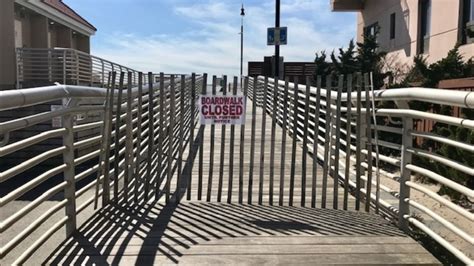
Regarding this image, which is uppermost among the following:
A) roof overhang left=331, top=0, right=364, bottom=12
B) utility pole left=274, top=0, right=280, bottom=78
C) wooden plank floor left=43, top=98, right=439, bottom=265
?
roof overhang left=331, top=0, right=364, bottom=12

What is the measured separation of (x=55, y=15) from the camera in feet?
79.2

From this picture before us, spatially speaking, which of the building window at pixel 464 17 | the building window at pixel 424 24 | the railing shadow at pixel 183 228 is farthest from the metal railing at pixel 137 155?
the building window at pixel 424 24

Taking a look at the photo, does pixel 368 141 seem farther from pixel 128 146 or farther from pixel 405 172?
pixel 128 146

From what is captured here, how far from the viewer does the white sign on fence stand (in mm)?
5895

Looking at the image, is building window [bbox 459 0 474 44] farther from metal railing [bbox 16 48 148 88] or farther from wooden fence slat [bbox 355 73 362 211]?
wooden fence slat [bbox 355 73 362 211]

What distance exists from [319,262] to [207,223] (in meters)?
1.28

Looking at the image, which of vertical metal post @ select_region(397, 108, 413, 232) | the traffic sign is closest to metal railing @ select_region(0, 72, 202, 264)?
vertical metal post @ select_region(397, 108, 413, 232)

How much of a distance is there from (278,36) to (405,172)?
576 inches

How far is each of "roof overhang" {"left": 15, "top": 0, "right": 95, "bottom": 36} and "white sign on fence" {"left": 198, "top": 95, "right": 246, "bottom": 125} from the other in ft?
53.6

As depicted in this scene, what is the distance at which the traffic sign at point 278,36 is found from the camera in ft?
62.1

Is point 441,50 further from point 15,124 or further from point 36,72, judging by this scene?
point 15,124

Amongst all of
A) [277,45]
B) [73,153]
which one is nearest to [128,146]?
[73,153]

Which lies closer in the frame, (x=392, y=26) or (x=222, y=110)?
(x=222, y=110)

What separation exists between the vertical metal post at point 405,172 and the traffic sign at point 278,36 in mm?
14532
